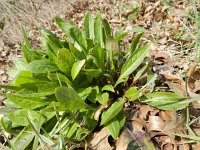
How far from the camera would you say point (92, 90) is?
7.06 ft

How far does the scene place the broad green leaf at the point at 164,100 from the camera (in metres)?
2.04

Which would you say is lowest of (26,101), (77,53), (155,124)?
(155,124)

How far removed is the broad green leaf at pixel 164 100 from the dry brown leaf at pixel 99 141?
301 mm

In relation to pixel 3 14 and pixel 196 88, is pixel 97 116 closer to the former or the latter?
pixel 196 88

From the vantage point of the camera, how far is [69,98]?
1.94 m

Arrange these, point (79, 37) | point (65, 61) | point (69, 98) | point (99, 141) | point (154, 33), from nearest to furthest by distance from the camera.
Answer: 1. point (69, 98)
2. point (99, 141)
3. point (65, 61)
4. point (79, 37)
5. point (154, 33)

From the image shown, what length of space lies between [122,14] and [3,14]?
123 cm

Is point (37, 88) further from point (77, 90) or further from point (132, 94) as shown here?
point (132, 94)

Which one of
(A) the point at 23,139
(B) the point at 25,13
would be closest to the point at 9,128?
(A) the point at 23,139

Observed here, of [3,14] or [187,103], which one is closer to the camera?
[187,103]

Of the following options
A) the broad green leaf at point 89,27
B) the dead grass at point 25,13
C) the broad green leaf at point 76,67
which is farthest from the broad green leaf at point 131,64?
the dead grass at point 25,13

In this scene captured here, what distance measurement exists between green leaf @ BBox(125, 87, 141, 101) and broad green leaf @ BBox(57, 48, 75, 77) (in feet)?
1.21

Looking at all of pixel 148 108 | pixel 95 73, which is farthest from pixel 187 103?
pixel 95 73

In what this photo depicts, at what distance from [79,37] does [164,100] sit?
0.65m
